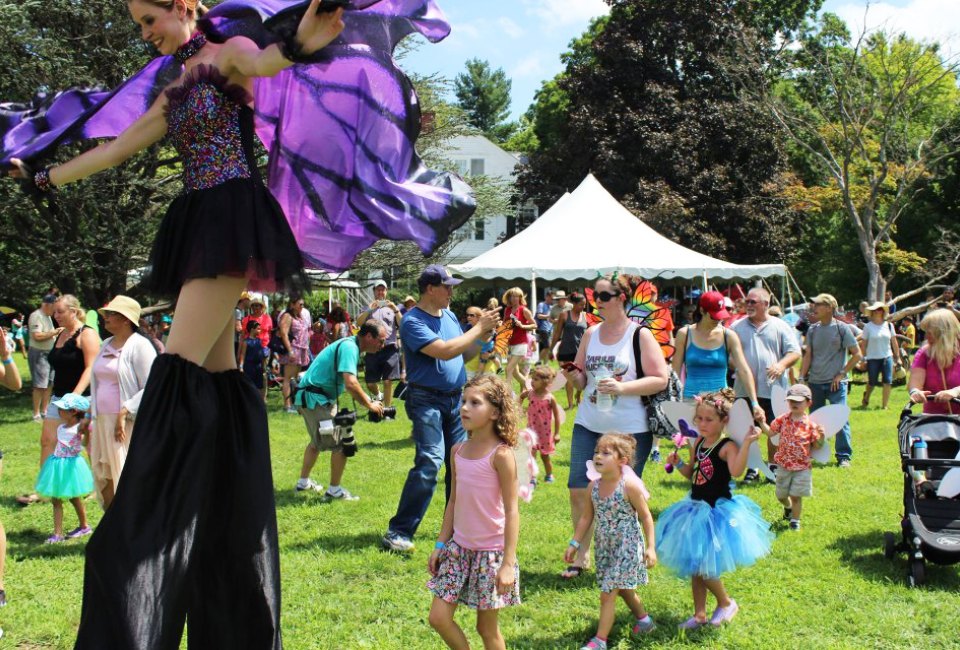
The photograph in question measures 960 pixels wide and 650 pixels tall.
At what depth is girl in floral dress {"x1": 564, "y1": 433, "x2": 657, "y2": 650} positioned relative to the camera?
4.77 metres

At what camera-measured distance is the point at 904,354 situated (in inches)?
821

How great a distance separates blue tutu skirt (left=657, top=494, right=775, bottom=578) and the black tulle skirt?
2989mm

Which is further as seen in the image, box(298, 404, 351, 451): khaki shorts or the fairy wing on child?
box(298, 404, 351, 451): khaki shorts

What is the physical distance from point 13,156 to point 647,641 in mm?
3949

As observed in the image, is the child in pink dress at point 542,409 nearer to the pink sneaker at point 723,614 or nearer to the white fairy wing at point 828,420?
the white fairy wing at point 828,420

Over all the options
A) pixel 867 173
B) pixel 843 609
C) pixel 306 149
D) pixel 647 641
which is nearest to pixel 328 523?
pixel 647 641

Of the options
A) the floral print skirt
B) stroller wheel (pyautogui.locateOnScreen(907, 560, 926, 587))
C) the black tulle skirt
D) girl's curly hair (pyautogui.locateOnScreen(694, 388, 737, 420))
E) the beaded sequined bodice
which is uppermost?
the beaded sequined bodice

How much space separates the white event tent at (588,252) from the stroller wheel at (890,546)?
13.6 m

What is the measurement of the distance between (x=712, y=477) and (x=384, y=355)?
809 cm

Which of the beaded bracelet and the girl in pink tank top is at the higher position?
the beaded bracelet

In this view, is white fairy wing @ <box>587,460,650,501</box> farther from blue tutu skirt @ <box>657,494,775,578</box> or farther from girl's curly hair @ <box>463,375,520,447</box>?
girl's curly hair @ <box>463,375,520,447</box>

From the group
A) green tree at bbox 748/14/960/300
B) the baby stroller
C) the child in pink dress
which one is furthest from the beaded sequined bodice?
green tree at bbox 748/14/960/300

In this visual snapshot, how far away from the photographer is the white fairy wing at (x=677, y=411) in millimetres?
5918

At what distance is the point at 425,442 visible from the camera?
6469 millimetres
